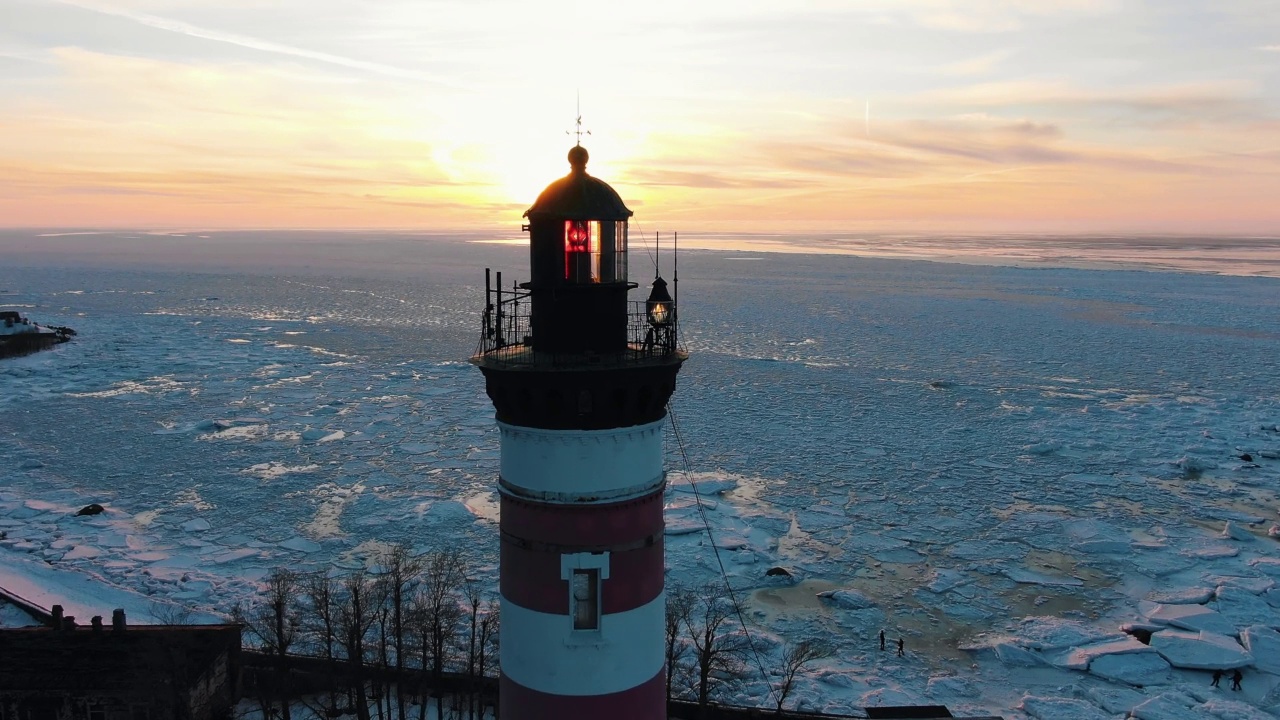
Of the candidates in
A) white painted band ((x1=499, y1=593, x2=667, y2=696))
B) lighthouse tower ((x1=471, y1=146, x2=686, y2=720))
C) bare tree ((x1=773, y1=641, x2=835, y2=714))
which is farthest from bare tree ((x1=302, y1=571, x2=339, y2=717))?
lighthouse tower ((x1=471, y1=146, x2=686, y2=720))

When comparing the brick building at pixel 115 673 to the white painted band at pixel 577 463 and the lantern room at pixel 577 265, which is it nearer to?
the white painted band at pixel 577 463

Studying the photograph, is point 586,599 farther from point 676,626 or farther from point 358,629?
point 676,626

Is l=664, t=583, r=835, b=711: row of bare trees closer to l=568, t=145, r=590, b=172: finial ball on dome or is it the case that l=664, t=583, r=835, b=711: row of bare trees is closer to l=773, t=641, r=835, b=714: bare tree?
l=773, t=641, r=835, b=714: bare tree

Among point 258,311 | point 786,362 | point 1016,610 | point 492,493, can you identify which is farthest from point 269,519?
point 258,311

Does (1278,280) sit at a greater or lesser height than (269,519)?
greater

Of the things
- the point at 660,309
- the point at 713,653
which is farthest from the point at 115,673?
the point at 660,309

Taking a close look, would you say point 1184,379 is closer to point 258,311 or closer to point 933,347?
point 933,347
